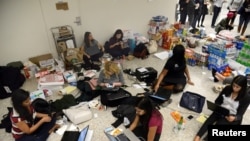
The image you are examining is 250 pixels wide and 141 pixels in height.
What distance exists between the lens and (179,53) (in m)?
3.16

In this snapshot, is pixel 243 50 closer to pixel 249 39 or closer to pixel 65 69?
pixel 249 39

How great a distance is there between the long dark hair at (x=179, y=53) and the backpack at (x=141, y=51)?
1688 mm

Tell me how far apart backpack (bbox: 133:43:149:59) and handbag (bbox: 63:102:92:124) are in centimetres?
233

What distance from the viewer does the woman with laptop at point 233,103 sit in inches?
89.8

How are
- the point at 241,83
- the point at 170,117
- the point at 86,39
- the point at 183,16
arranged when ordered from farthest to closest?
the point at 183,16
the point at 86,39
the point at 170,117
the point at 241,83

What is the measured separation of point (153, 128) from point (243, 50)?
327cm

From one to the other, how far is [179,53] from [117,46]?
2071 millimetres

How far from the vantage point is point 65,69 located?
4348mm

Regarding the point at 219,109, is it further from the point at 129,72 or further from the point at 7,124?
the point at 7,124

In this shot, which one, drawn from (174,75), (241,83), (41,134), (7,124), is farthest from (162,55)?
(7,124)

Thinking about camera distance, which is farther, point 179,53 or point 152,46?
point 152,46

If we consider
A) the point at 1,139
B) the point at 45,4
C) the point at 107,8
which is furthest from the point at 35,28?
the point at 1,139

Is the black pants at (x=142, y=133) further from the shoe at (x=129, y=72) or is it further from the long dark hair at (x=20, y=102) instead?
the shoe at (x=129, y=72)

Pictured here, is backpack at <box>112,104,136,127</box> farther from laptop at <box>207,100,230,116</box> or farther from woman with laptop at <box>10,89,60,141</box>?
laptop at <box>207,100,230,116</box>
